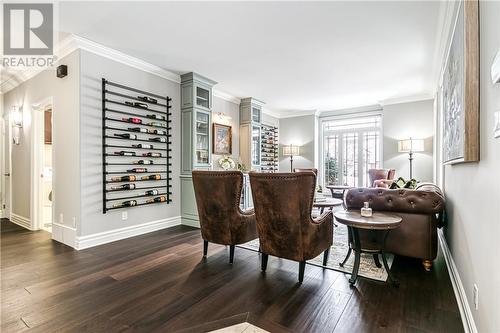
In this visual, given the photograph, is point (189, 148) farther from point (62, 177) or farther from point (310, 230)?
point (310, 230)

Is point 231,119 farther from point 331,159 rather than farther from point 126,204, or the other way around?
point 331,159

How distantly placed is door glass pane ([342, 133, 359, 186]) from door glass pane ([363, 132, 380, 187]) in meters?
0.24

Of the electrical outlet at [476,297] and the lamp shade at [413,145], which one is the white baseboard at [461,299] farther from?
the lamp shade at [413,145]

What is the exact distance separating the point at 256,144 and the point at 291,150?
143cm

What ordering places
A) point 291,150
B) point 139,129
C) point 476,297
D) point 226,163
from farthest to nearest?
point 291,150
point 226,163
point 139,129
point 476,297

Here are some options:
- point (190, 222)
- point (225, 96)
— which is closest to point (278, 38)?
point (225, 96)

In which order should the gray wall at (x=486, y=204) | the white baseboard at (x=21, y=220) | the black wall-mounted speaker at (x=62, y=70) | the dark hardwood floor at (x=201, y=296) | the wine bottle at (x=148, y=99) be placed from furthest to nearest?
→ the white baseboard at (x=21, y=220) < the wine bottle at (x=148, y=99) < the black wall-mounted speaker at (x=62, y=70) < the dark hardwood floor at (x=201, y=296) < the gray wall at (x=486, y=204)

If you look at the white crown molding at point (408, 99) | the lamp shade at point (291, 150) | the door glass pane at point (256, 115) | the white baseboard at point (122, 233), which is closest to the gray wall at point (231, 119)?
the door glass pane at point (256, 115)

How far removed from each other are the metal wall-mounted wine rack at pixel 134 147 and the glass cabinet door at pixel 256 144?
7.86 ft

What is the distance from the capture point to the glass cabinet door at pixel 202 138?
478cm

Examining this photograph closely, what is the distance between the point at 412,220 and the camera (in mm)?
2539

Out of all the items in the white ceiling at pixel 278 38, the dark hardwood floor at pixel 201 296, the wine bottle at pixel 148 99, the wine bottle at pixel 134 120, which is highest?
the white ceiling at pixel 278 38

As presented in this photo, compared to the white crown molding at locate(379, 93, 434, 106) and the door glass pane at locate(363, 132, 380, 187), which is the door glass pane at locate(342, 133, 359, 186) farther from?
the white crown molding at locate(379, 93, 434, 106)

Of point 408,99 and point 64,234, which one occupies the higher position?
point 408,99
